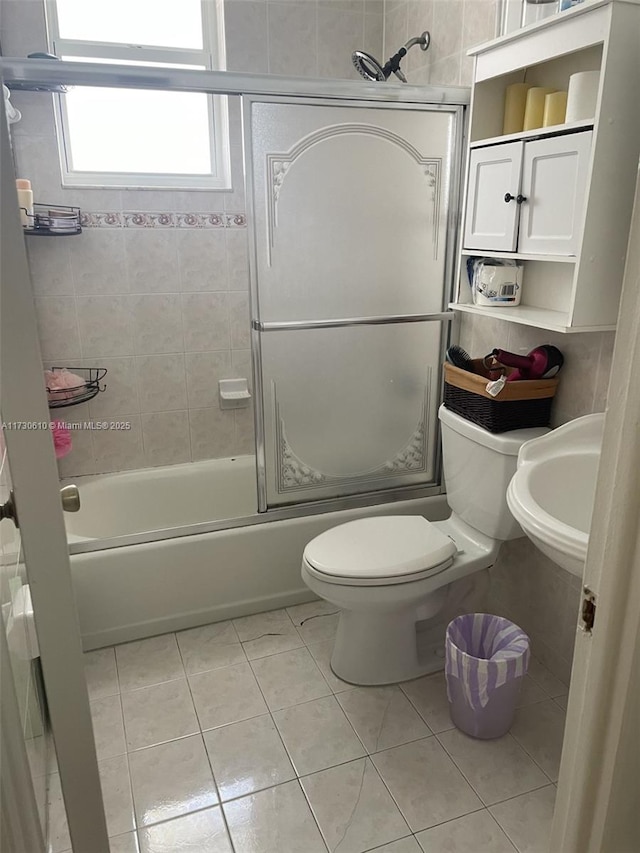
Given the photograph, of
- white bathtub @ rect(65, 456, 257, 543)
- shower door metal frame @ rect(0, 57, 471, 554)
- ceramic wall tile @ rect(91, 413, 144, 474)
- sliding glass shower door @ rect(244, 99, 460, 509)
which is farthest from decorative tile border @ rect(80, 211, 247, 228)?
white bathtub @ rect(65, 456, 257, 543)

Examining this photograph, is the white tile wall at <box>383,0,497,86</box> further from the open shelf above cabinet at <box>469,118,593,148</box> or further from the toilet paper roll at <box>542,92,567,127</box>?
the toilet paper roll at <box>542,92,567,127</box>

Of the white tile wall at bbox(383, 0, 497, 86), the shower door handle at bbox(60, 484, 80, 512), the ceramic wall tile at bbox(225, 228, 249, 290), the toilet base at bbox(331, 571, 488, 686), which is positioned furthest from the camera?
the ceramic wall tile at bbox(225, 228, 249, 290)

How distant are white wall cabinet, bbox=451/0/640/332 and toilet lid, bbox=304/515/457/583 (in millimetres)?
711

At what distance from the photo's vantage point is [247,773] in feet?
5.70

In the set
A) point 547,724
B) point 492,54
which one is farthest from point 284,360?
point 547,724

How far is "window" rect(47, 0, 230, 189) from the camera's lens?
255 centimetres

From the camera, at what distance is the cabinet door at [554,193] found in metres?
1.56

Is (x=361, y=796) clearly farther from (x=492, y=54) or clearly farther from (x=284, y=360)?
(x=492, y=54)

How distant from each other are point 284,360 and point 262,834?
1.35 metres

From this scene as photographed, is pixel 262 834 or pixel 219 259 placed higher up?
pixel 219 259

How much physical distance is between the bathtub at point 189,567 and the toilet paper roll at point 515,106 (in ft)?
4.38

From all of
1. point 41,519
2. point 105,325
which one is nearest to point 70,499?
point 41,519

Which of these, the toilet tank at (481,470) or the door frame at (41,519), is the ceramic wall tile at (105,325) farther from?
the door frame at (41,519)

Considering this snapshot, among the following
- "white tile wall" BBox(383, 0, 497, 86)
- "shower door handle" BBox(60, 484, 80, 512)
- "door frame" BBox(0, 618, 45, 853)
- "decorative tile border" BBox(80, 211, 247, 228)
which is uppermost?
"white tile wall" BBox(383, 0, 497, 86)
